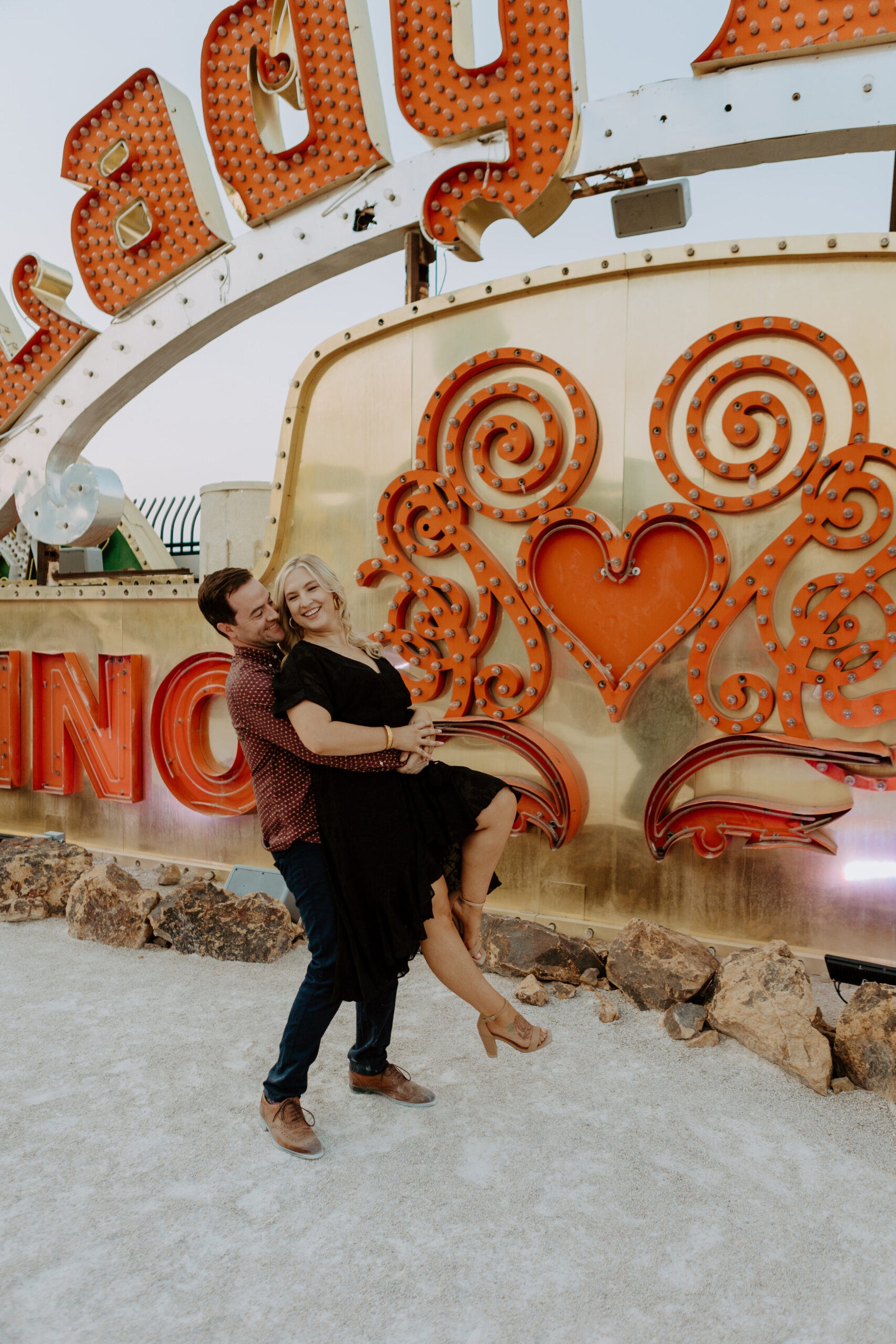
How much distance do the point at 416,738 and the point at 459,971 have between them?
71 centimetres

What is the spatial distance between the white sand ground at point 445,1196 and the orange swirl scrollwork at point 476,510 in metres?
1.64

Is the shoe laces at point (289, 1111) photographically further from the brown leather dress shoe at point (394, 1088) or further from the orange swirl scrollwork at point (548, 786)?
the orange swirl scrollwork at point (548, 786)

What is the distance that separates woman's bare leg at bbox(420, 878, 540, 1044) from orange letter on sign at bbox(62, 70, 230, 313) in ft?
14.8

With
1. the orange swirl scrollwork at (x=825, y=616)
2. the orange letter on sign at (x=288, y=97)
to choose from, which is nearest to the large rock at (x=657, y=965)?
the orange swirl scrollwork at (x=825, y=616)

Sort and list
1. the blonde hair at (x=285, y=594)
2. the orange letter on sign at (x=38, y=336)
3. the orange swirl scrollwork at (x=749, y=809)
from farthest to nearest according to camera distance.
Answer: the orange letter on sign at (x=38, y=336) < the orange swirl scrollwork at (x=749, y=809) < the blonde hair at (x=285, y=594)

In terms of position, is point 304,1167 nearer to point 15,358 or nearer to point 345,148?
point 345,148

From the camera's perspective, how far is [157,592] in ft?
18.3

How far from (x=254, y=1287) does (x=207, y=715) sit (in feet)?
12.1

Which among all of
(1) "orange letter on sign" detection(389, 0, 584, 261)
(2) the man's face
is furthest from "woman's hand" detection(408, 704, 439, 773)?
(1) "orange letter on sign" detection(389, 0, 584, 261)

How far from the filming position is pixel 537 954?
13.3 feet

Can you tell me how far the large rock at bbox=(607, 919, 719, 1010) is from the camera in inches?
145

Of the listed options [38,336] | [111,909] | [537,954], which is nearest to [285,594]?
[537,954]

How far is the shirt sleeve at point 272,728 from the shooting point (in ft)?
8.75

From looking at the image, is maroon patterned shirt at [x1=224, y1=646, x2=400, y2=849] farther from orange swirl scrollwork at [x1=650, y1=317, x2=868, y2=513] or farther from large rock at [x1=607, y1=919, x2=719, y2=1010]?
orange swirl scrollwork at [x1=650, y1=317, x2=868, y2=513]
